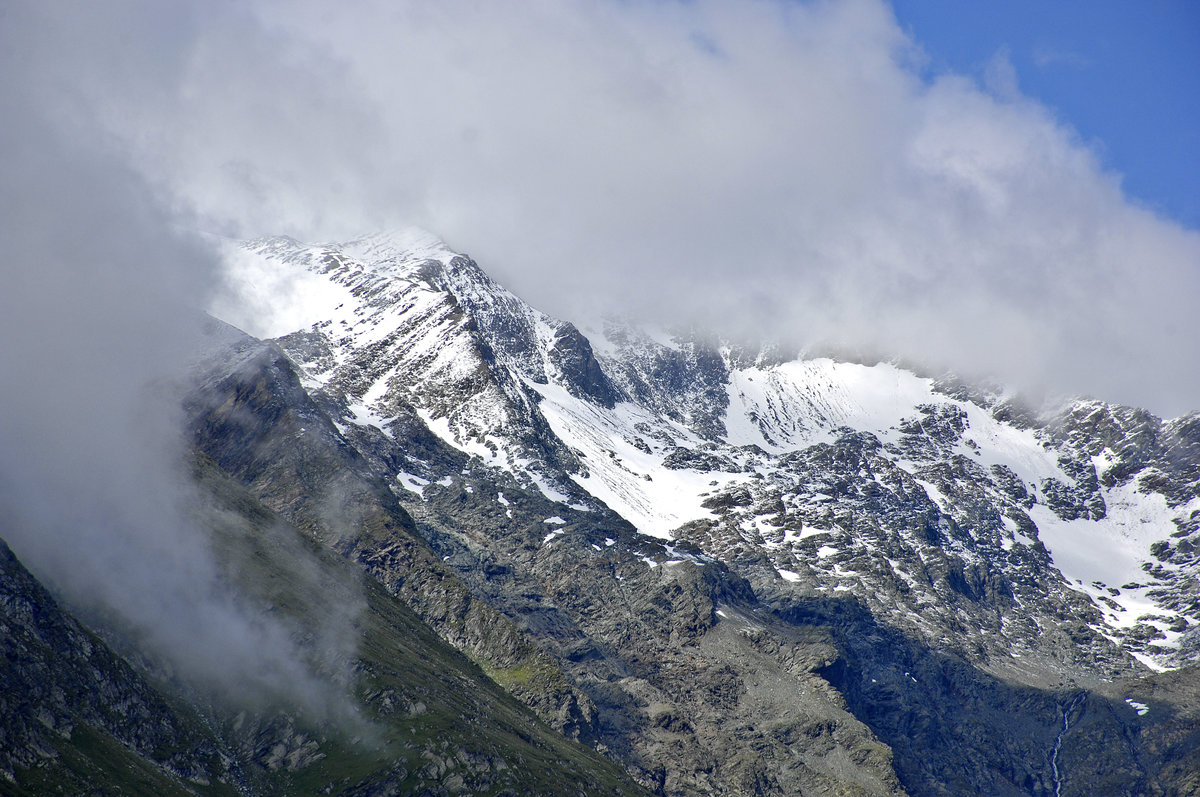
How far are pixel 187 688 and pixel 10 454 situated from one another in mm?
58588

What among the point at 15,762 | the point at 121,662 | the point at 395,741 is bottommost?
the point at 15,762

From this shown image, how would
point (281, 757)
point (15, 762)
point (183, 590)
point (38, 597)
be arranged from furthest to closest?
point (183, 590) < point (281, 757) < point (38, 597) < point (15, 762)

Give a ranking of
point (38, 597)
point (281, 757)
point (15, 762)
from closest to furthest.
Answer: point (15, 762)
point (38, 597)
point (281, 757)

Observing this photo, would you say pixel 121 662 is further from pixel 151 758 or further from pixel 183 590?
pixel 183 590

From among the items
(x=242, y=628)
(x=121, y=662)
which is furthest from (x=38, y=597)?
(x=242, y=628)

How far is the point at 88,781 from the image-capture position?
410ft

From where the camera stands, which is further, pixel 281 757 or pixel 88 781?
pixel 281 757

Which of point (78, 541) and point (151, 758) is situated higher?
point (78, 541)

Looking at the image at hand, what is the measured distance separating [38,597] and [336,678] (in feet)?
199

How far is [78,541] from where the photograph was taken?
593ft

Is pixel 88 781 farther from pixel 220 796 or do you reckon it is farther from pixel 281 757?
pixel 281 757

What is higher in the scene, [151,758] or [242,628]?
[242,628]

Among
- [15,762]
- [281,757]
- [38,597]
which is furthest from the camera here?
[281,757]

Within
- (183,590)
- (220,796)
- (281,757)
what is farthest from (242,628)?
(220,796)
